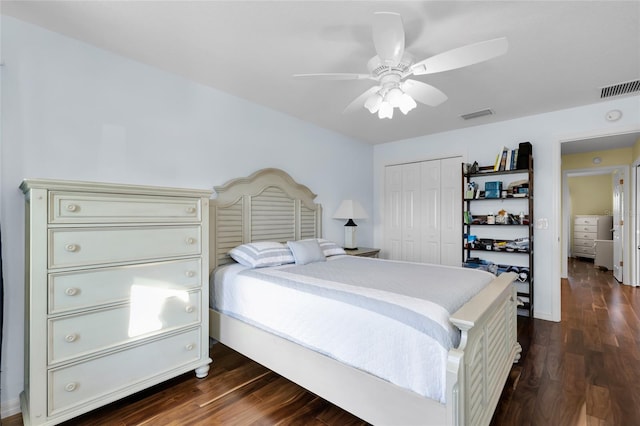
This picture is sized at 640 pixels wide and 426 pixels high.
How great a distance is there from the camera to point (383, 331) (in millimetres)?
1500

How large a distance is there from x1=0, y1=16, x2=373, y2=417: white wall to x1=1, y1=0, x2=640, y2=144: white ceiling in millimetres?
158

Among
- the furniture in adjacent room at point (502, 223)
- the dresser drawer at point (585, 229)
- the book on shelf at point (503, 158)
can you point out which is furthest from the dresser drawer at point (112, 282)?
the dresser drawer at point (585, 229)

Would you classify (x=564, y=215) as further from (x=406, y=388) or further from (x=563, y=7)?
(x=406, y=388)

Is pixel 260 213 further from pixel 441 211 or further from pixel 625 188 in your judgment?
pixel 625 188

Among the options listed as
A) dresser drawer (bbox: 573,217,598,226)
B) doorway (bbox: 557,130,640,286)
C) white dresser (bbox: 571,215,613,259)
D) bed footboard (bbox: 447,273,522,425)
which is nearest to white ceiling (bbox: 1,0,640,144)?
bed footboard (bbox: 447,273,522,425)

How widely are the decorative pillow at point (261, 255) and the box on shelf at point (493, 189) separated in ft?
8.66

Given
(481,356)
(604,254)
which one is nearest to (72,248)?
(481,356)

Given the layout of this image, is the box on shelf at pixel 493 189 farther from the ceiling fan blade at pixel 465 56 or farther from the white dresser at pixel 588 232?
the white dresser at pixel 588 232

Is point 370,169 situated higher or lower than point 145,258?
higher

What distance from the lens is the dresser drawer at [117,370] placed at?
1.64 m

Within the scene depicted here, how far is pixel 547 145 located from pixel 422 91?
240 cm

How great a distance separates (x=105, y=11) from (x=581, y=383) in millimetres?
4018

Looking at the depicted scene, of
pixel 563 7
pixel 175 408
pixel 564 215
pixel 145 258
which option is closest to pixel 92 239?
pixel 145 258

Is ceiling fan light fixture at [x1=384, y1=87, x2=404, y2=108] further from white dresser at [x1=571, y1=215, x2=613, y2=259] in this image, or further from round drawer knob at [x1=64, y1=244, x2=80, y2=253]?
white dresser at [x1=571, y1=215, x2=613, y2=259]
